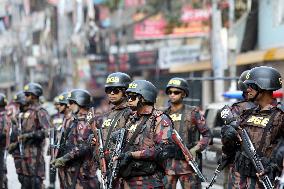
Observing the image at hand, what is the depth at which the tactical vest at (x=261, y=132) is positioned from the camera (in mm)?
5801

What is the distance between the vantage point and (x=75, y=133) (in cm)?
815

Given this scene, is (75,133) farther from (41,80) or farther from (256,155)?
(41,80)

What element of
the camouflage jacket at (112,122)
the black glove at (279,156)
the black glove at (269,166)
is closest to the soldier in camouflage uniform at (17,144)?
the camouflage jacket at (112,122)

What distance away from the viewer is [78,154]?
794cm

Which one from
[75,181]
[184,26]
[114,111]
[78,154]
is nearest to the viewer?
[114,111]

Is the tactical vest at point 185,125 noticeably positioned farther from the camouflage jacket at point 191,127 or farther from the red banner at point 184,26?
the red banner at point 184,26

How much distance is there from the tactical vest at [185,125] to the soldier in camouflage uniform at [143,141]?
1835 millimetres

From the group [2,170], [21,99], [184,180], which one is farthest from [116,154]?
[21,99]

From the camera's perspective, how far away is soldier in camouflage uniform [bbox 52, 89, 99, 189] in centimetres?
796

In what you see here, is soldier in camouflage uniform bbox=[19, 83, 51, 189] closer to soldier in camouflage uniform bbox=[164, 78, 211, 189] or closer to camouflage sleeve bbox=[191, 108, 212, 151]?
soldier in camouflage uniform bbox=[164, 78, 211, 189]

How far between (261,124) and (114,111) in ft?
6.02

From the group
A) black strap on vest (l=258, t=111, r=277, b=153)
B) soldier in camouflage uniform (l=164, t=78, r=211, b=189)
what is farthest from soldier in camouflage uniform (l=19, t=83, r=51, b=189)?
black strap on vest (l=258, t=111, r=277, b=153)

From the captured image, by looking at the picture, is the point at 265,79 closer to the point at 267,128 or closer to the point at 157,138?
the point at 267,128

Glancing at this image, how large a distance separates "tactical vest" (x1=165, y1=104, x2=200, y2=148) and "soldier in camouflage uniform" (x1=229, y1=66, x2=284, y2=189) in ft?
6.61
